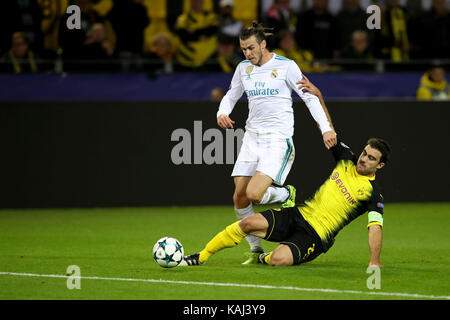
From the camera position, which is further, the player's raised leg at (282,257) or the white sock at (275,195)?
the white sock at (275,195)

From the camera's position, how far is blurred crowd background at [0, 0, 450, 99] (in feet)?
48.2

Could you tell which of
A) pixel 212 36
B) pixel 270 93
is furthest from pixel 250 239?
pixel 212 36

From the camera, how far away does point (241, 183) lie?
9180mm

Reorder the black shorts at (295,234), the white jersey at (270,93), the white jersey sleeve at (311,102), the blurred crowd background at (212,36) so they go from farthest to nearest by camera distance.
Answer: the blurred crowd background at (212,36) < the white jersey at (270,93) < the white jersey sleeve at (311,102) < the black shorts at (295,234)

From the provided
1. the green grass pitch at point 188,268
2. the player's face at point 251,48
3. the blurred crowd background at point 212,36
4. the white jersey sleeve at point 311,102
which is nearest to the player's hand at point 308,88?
the white jersey sleeve at point 311,102

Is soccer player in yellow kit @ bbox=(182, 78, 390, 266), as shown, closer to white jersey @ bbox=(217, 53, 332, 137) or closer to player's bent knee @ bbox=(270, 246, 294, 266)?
player's bent knee @ bbox=(270, 246, 294, 266)

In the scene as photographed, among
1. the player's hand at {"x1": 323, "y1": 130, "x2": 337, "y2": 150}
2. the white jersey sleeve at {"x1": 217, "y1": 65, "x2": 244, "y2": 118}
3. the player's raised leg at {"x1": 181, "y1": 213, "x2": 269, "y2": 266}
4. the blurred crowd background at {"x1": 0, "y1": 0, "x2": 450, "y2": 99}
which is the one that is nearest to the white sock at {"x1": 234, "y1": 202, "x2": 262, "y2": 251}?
the player's raised leg at {"x1": 181, "y1": 213, "x2": 269, "y2": 266}

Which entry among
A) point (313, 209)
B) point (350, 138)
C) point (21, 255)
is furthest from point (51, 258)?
point (350, 138)

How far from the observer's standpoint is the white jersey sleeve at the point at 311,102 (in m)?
8.71

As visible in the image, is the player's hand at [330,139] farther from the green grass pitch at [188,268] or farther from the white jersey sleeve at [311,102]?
the green grass pitch at [188,268]

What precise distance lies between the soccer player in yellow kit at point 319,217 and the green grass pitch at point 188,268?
7.0 inches

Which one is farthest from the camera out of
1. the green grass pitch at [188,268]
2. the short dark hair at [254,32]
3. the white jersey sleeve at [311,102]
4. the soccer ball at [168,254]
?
the short dark hair at [254,32]

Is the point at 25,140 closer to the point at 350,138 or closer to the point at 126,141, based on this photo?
the point at 126,141

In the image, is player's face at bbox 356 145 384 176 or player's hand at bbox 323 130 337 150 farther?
player's hand at bbox 323 130 337 150
